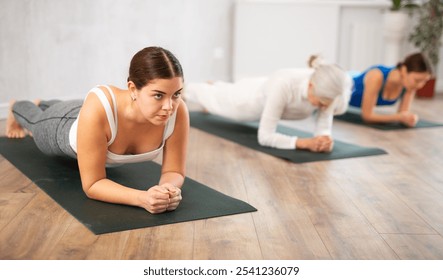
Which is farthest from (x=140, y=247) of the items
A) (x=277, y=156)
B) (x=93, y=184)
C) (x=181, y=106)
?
(x=277, y=156)

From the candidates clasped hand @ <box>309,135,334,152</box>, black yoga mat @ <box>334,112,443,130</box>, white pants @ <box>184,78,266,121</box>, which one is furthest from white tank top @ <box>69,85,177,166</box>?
black yoga mat @ <box>334,112,443,130</box>

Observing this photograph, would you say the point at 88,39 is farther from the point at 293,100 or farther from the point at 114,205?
the point at 114,205

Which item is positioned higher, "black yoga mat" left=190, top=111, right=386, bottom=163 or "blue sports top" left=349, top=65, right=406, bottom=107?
"blue sports top" left=349, top=65, right=406, bottom=107

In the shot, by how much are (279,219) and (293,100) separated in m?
1.13

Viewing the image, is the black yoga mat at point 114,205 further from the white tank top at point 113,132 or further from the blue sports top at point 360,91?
the blue sports top at point 360,91

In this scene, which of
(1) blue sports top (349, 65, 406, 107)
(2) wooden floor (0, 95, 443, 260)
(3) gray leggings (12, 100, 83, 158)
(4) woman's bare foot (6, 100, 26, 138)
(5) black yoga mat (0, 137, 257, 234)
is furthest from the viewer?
(1) blue sports top (349, 65, 406, 107)

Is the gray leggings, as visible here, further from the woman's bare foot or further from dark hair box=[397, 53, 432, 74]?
dark hair box=[397, 53, 432, 74]

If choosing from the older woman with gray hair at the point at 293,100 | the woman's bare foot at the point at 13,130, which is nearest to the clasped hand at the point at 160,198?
the older woman with gray hair at the point at 293,100

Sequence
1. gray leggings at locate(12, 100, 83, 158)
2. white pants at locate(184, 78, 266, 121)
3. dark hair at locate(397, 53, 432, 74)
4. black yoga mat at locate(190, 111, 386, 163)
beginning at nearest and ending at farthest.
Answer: gray leggings at locate(12, 100, 83, 158), black yoga mat at locate(190, 111, 386, 163), white pants at locate(184, 78, 266, 121), dark hair at locate(397, 53, 432, 74)

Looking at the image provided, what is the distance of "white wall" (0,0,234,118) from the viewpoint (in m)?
3.82

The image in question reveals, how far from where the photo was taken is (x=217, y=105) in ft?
12.0

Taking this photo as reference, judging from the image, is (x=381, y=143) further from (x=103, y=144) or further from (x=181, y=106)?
(x=103, y=144)

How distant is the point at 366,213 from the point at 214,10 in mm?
3801

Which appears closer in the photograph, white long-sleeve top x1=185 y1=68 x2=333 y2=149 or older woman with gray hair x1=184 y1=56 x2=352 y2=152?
older woman with gray hair x1=184 y1=56 x2=352 y2=152
